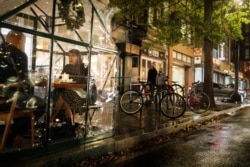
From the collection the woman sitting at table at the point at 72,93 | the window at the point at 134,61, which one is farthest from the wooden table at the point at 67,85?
the window at the point at 134,61

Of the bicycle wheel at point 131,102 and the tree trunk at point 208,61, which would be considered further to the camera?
the tree trunk at point 208,61

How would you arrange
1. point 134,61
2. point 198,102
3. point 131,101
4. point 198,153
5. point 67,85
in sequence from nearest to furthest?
point 67,85, point 198,153, point 131,101, point 198,102, point 134,61

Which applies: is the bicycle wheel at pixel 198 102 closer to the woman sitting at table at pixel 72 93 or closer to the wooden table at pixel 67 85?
the woman sitting at table at pixel 72 93

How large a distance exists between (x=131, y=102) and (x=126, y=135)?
4.04 meters

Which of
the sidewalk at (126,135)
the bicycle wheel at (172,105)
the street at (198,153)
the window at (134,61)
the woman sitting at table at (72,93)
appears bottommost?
the street at (198,153)

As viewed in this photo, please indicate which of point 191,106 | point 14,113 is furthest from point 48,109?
point 191,106

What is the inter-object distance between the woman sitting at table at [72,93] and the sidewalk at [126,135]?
840 millimetres

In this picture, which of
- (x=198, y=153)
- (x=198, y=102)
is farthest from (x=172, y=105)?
(x=198, y=153)

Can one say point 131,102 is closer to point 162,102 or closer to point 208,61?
point 162,102

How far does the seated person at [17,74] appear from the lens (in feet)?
18.3

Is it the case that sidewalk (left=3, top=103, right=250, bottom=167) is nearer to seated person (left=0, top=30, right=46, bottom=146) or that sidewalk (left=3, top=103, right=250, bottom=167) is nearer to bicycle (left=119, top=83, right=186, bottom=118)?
bicycle (left=119, top=83, right=186, bottom=118)

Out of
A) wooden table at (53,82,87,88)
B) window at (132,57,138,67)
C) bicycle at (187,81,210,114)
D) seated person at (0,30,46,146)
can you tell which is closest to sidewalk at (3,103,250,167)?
bicycle at (187,81,210,114)

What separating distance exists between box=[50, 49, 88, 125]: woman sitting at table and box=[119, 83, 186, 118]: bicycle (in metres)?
4.55

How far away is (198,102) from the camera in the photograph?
13.4 metres
